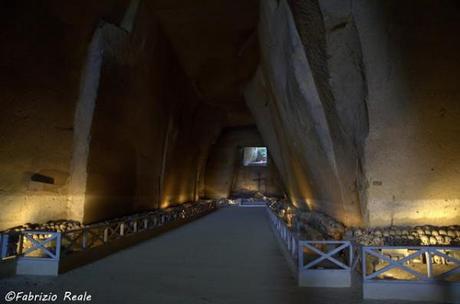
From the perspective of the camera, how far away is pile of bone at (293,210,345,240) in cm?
773

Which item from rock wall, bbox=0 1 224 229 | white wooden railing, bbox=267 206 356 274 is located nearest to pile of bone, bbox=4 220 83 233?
rock wall, bbox=0 1 224 229

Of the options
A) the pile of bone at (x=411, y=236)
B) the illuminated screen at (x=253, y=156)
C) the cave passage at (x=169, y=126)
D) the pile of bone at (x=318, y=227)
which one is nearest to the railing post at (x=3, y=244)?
the cave passage at (x=169, y=126)

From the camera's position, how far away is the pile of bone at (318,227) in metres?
7.73

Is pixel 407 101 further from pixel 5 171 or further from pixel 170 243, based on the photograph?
pixel 5 171

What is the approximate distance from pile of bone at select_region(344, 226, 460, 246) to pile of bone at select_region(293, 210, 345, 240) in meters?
1.10

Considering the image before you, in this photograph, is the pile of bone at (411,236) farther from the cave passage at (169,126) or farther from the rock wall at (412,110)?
the rock wall at (412,110)

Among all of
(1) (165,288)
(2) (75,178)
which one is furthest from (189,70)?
(1) (165,288)

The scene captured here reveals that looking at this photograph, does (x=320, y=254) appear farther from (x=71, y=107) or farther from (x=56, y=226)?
(x=71, y=107)

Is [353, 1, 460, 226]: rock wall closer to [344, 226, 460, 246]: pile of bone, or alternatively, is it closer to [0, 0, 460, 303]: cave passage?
[0, 0, 460, 303]: cave passage

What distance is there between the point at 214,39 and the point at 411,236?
34.9 feet

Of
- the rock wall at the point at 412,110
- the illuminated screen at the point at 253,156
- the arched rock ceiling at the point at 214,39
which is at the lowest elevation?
the rock wall at the point at 412,110

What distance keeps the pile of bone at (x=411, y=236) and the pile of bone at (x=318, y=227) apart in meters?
1.10

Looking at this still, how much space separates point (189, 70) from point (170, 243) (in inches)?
392

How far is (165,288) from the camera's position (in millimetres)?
4898
